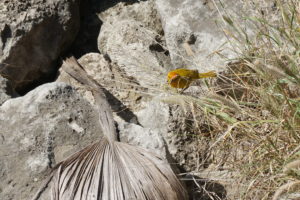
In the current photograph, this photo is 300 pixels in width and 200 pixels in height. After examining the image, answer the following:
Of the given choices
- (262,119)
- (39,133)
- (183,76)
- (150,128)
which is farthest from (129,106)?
(262,119)

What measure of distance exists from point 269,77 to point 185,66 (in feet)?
1.77

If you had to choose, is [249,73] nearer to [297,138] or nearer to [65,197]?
[297,138]

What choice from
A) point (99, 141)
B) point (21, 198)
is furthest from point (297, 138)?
point (21, 198)

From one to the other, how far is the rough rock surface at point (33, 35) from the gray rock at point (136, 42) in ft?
0.57

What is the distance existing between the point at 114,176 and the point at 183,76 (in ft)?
1.57

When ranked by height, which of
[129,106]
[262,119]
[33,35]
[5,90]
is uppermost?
[33,35]

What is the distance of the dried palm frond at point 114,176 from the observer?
1.62 meters

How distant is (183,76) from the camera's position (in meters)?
1.92

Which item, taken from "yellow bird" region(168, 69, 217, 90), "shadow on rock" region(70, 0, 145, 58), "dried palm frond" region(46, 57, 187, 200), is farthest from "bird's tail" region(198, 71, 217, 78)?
"shadow on rock" region(70, 0, 145, 58)

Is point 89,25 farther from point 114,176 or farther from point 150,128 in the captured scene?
point 114,176

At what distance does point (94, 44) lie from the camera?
2479 millimetres

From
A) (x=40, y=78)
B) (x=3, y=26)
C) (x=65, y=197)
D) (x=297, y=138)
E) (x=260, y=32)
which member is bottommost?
(x=297, y=138)

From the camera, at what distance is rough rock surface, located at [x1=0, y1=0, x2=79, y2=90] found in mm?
2189

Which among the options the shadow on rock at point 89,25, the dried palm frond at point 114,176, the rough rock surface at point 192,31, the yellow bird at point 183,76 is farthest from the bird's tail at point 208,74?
the shadow on rock at point 89,25
